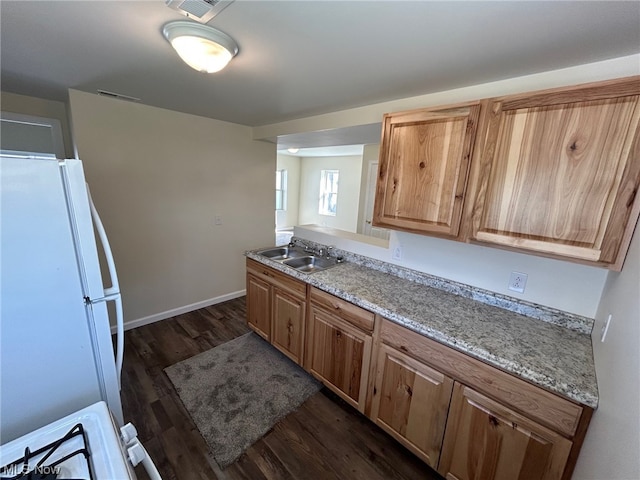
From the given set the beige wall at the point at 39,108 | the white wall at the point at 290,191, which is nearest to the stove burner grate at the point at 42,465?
the beige wall at the point at 39,108

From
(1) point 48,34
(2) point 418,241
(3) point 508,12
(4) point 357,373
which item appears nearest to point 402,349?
(4) point 357,373

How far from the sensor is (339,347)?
1867 mm

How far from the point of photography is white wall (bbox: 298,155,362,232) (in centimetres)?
710

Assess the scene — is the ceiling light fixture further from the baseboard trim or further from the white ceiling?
the baseboard trim

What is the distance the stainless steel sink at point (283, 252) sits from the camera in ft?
8.77

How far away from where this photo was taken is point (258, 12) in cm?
106

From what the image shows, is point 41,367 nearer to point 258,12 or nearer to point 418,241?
point 258,12

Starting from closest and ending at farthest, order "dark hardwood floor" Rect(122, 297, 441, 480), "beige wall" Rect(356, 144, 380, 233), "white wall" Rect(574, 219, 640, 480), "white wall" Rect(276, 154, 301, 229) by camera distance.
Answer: "white wall" Rect(574, 219, 640, 480) → "dark hardwood floor" Rect(122, 297, 441, 480) → "beige wall" Rect(356, 144, 380, 233) → "white wall" Rect(276, 154, 301, 229)

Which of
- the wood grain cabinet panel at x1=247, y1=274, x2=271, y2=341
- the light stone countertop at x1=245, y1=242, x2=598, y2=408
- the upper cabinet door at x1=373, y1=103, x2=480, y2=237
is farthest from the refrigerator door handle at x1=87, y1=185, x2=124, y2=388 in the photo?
the upper cabinet door at x1=373, y1=103, x2=480, y2=237

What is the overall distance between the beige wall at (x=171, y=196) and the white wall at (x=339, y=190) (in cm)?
378

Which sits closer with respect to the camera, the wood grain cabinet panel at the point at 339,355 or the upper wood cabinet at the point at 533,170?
the upper wood cabinet at the point at 533,170

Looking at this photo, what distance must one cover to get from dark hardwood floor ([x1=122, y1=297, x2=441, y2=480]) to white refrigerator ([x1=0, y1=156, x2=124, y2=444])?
0.78 metres

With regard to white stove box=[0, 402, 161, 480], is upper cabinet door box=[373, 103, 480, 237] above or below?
above

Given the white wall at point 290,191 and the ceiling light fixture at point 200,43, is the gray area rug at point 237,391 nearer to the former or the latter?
the ceiling light fixture at point 200,43
